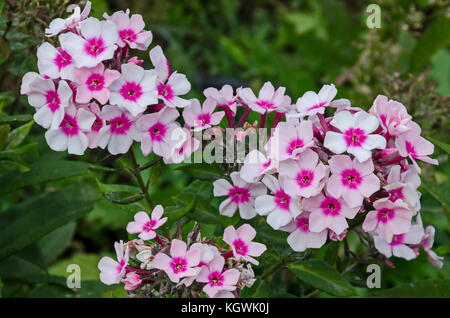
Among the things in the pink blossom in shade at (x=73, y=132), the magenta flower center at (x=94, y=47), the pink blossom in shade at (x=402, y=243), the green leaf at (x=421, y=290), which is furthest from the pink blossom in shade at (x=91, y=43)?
the green leaf at (x=421, y=290)

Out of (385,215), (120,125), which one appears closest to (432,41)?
(385,215)

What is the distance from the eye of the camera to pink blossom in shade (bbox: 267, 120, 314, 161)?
1453mm

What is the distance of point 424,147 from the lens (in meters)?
1.52

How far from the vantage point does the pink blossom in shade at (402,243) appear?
5.61ft

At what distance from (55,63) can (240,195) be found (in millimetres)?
516

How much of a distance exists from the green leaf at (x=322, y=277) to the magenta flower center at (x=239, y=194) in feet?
0.71

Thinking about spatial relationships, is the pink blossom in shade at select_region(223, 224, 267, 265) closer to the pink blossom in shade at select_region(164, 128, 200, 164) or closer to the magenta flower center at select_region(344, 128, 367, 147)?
the pink blossom in shade at select_region(164, 128, 200, 164)

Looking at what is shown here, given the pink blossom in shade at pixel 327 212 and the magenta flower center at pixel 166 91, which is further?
the magenta flower center at pixel 166 91

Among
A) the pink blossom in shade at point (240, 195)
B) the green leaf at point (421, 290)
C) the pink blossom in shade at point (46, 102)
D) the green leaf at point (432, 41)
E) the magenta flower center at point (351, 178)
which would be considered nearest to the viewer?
the magenta flower center at point (351, 178)

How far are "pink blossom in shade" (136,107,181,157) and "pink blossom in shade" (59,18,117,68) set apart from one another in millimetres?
170

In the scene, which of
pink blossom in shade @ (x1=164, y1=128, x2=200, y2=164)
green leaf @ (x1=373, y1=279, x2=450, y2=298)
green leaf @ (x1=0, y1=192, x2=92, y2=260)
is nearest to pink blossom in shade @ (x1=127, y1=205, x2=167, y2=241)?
pink blossom in shade @ (x1=164, y1=128, x2=200, y2=164)

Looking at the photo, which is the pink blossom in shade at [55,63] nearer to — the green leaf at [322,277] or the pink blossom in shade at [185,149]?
the pink blossom in shade at [185,149]
